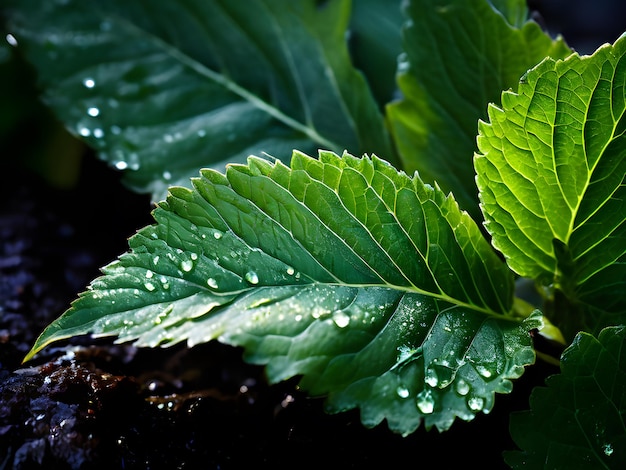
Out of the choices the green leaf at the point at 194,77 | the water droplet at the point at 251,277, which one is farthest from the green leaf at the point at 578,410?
the green leaf at the point at 194,77

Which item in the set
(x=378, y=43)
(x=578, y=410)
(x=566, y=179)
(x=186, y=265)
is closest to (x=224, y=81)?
(x=378, y=43)

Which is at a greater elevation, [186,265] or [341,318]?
[186,265]

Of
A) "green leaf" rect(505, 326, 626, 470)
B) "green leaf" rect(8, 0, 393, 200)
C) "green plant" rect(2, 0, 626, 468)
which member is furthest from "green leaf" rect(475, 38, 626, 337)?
"green leaf" rect(8, 0, 393, 200)

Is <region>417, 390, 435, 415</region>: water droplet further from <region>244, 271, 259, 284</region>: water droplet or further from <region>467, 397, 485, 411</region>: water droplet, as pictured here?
<region>244, 271, 259, 284</region>: water droplet

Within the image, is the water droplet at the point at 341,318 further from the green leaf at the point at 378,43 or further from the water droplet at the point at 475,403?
the green leaf at the point at 378,43

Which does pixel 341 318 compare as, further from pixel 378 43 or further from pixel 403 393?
pixel 378 43
